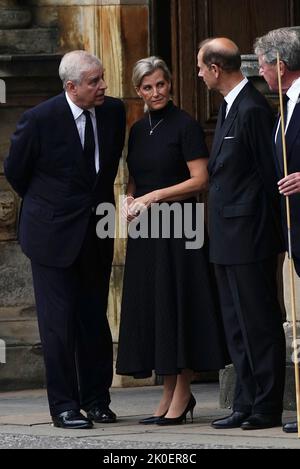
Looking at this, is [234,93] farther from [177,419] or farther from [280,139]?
[177,419]

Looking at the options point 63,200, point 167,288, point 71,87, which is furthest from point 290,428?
point 71,87

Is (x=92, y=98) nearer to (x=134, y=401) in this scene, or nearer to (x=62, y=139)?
(x=62, y=139)

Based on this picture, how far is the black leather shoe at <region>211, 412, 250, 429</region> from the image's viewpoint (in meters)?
9.84

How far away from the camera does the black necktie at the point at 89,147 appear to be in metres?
10.2

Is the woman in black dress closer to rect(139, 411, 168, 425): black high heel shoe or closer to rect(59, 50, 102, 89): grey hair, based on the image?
rect(139, 411, 168, 425): black high heel shoe

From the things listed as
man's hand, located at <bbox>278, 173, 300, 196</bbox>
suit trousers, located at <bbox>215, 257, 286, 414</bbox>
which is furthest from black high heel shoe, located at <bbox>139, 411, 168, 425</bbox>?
man's hand, located at <bbox>278, 173, 300, 196</bbox>

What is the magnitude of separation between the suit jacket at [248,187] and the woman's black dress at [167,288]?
375 millimetres

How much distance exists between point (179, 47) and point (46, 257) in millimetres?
2663

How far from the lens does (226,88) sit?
388 inches

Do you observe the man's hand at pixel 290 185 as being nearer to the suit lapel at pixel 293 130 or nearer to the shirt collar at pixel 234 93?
the suit lapel at pixel 293 130

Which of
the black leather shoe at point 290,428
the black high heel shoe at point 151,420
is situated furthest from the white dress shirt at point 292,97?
the black high heel shoe at point 151,420

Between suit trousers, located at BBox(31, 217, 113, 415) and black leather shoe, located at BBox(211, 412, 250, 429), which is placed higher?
suit trousers, located at BBox(31, 217, 113, 415)

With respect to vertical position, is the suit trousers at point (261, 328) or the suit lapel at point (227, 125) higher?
the suit lapel at point (227, 125)
